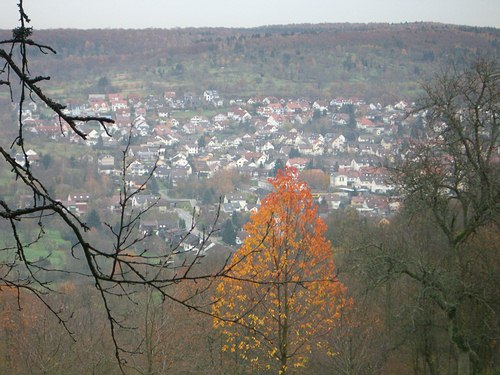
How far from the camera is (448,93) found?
25.7 ft

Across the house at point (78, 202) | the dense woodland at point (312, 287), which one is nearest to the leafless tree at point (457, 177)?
the dense woodland at point (312, 287)

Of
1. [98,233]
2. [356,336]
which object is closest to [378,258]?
[356,336]

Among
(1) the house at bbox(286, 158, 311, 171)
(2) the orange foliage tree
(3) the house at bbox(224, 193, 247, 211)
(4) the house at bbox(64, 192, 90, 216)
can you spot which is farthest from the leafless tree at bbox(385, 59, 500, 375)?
(1) the house at bbox(286, 158, 311, 171)

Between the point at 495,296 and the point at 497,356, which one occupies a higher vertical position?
the point at 495,296

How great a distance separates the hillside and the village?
14.6 feet

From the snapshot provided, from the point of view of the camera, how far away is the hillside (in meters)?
82.8

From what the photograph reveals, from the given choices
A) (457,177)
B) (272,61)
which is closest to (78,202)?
(457,177)

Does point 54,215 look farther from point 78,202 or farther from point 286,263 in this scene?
point 78,202

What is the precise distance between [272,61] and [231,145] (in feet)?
92.3

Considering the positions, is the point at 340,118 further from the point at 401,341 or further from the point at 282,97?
the point at 401,341

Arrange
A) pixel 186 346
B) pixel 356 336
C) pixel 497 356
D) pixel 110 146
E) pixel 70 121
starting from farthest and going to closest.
→ pixel 110 146 < pixel 186 346 < pixel 497 356 < pixel 356 336 < pixel 70 121

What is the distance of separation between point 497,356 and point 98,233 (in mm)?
24714

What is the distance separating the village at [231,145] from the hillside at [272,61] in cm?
444

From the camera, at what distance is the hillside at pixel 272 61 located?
82.8 m
